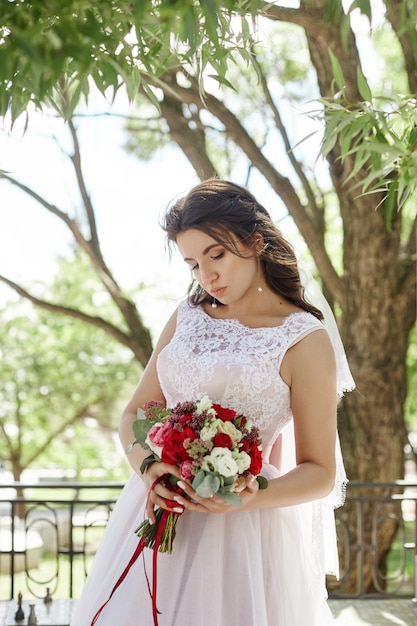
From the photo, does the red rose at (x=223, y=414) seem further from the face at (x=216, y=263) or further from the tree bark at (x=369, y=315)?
the tree bark at (x=369, y=315)

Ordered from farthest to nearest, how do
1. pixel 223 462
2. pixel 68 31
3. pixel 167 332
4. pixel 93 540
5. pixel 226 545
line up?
pixel 93 540 → pixel 167 332 → pixel 226 545 → pixel 223 462 → pixel 68 31

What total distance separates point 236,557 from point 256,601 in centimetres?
13

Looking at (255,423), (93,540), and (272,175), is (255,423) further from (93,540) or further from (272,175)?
(93,540)

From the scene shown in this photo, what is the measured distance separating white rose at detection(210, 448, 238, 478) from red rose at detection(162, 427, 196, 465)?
8 centimetres

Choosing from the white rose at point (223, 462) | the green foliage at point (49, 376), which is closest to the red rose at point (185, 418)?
the white rose at point (223, 462)

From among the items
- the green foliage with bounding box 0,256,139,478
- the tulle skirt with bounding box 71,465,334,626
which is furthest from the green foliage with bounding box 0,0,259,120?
the green foliage with bounding box 0,256,139,478

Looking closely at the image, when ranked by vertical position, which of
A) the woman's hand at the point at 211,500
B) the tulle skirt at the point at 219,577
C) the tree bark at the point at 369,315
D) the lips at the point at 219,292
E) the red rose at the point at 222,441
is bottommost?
the tulle skirt at the point at 219,577

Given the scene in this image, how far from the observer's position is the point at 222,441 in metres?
2.21

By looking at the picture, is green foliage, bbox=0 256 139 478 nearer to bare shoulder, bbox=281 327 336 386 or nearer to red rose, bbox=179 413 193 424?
bare shoulder, bbox=281 327 336 386

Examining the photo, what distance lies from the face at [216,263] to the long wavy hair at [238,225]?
2cm

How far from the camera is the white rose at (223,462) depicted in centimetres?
216

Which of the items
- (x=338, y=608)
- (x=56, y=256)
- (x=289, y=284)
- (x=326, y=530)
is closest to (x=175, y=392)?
(x=289, y=284)

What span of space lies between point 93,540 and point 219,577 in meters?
14.8

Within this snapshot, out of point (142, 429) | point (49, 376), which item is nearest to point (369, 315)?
point (142, 429)
